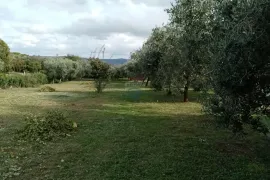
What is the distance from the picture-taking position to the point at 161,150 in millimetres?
10188

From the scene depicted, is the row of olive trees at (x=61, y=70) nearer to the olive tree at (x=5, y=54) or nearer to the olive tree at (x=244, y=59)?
the olive tree at (x=5, y=54)

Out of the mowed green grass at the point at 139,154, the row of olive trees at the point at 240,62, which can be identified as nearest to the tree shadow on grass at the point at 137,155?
the mowed green grass at the point at 139,154

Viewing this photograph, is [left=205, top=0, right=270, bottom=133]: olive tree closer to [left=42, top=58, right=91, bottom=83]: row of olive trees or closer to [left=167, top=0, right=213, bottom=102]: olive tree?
[left=167, top=0, right=213, bottom=102]: olive tree

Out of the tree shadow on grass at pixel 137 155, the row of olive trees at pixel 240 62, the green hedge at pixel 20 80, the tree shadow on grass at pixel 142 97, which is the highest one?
the row of olive trees at pixel 240 62

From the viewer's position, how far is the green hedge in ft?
137

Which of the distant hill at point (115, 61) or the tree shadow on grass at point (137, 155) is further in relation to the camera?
the distant hill at point (115, 61)

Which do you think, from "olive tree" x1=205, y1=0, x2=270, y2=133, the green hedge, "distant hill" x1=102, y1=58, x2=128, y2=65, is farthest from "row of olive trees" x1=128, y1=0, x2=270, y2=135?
"distant hill" x1=102, y1=58, x2=128, y2=65

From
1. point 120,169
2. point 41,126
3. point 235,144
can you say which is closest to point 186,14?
point 235,144

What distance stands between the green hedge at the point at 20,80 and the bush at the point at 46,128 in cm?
3151

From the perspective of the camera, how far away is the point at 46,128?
12.7 meters

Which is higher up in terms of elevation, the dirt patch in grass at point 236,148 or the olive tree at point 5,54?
the olive tree at point 5,54

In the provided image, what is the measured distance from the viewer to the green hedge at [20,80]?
41.8 m

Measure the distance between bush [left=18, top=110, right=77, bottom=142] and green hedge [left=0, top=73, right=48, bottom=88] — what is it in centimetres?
3151

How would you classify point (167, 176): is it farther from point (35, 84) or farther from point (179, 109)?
point (35, 84)
